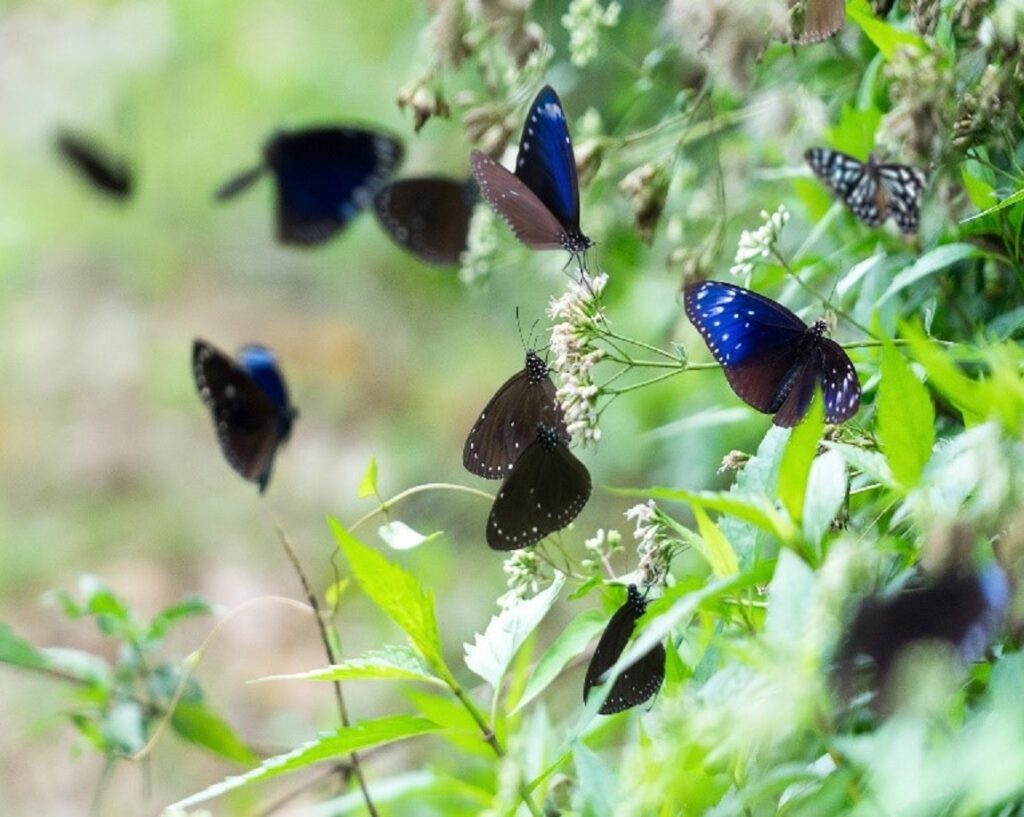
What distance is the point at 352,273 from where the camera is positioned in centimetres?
367

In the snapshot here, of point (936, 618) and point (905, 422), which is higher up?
point (905, 422)

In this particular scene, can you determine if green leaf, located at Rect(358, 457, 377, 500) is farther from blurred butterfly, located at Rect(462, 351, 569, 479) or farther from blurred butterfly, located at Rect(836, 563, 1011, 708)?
blurred butterfly, located at Rect(836, 563, 1011, 708)

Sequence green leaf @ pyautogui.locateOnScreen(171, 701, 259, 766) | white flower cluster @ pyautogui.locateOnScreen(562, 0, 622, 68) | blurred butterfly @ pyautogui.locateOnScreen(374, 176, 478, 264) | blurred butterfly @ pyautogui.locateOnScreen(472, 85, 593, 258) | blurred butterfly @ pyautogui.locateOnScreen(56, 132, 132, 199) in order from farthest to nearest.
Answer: blurred butterfly @ pyautogui.locateOnScreen(56, 132, 132, 199), blurred butterfly @ pyautogui.locateOnScreen(374, 176, 478, 264), green leaf @ pyautogui.locateOnScreen(171, 701, 259, 766), white flower cluster @ pyautogui.locateOnScreen(562, 0, 622, 68), blurred butterfly @ pyautogui.locateOnScreen(472, 85, 593, 258)

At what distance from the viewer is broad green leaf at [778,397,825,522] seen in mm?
673

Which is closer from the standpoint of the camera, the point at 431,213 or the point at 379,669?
the point at 379,669

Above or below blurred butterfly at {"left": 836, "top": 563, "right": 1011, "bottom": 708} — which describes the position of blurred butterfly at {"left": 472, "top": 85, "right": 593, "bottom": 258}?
above

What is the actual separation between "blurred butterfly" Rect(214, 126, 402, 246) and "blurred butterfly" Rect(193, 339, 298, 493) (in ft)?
1.03

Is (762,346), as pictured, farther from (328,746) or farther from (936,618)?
(328,746)

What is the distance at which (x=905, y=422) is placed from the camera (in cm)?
69

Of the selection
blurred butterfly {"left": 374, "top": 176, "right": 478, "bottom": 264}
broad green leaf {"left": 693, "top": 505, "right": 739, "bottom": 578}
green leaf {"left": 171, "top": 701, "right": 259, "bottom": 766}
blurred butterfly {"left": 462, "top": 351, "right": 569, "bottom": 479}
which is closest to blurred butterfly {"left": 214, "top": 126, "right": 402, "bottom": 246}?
blurred butterfly {"left": 374, "top": 176, "right": 478, "bottom": 264}

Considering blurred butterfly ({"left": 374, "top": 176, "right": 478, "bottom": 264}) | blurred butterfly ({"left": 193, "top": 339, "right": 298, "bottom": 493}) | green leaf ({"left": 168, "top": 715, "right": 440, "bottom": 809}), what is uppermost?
blurred butterfly ({"left": 374, "top": 176, "right": 478, "bottom": 264})

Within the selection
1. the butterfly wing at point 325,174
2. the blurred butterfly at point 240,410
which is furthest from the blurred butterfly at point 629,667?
the butterfly wing at point 325,174

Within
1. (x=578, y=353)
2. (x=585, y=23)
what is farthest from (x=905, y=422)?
(x=585, y=23)

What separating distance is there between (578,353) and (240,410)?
2.41 feet
